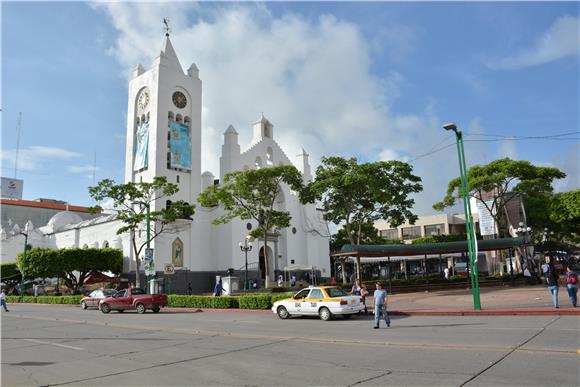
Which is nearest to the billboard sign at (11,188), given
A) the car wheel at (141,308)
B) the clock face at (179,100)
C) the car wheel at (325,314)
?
the car wheel at (141,308)

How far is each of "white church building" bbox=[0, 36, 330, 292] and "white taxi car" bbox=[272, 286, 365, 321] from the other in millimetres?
23563

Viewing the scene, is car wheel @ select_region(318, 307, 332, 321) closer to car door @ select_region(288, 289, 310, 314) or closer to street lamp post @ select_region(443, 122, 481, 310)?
car door @ select_region(288, 289, 310, 314)

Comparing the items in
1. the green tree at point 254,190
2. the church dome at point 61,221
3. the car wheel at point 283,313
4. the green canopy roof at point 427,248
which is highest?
the church dome at point 61,221

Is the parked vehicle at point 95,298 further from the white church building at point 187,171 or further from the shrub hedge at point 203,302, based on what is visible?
the white church building at point 187,171

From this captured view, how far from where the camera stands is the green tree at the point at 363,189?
1369 inches

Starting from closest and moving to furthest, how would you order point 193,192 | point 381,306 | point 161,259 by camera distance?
point 381,306, point 161,259, point 193,192

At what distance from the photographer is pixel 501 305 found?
20.5 metres

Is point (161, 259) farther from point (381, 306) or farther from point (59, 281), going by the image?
point (381, 306)

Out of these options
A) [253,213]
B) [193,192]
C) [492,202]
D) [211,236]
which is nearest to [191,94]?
[193,192]

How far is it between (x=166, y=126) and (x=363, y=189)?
2324cm

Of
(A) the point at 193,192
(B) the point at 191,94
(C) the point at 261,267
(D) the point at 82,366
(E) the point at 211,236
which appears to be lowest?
(D) the point at 82,366

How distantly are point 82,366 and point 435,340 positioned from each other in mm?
8502

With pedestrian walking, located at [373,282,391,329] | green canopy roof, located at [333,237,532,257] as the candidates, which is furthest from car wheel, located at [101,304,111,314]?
pedestrian walking, located at [373,282,391,329]

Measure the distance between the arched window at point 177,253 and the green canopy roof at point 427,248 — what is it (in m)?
20.7
